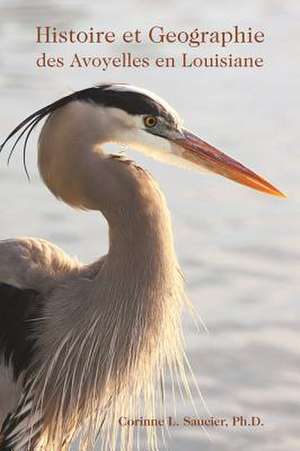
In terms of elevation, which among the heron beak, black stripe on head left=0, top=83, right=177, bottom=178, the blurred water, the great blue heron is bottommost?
the great blue heron

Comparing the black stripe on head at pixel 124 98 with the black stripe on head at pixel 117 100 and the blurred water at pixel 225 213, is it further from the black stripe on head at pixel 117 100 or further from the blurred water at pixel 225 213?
the blurred water at pixel 225 213

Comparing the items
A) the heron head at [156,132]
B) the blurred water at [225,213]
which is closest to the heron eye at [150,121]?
the heron head at [156,132]

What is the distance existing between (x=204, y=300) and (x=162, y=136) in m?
1.74

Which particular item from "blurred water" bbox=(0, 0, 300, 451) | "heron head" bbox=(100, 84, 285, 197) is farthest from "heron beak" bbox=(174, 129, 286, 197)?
"blurred water" bbox=(0, 0, 300, 451)

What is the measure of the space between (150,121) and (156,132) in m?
0.03

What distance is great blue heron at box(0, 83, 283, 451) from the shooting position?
3773 millimetres

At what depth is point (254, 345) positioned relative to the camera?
5.30m

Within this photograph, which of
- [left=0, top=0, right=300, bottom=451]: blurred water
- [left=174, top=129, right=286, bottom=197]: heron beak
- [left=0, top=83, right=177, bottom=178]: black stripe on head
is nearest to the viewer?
[left=0, top=83, right=177, bottom=178]: black stripe on head

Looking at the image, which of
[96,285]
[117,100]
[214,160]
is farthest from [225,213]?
[117,100]

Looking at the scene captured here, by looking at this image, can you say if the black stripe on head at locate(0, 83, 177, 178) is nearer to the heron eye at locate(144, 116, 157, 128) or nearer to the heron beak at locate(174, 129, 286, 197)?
the heron eye at locate(144, 116, 157, 128)

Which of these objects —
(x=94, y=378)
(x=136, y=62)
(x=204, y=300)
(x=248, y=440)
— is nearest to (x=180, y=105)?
(x=136, y=62)

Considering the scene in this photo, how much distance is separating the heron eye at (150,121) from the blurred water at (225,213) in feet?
4.76

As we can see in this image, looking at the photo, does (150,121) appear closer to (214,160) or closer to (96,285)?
(214,160)

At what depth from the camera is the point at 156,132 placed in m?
3.81
